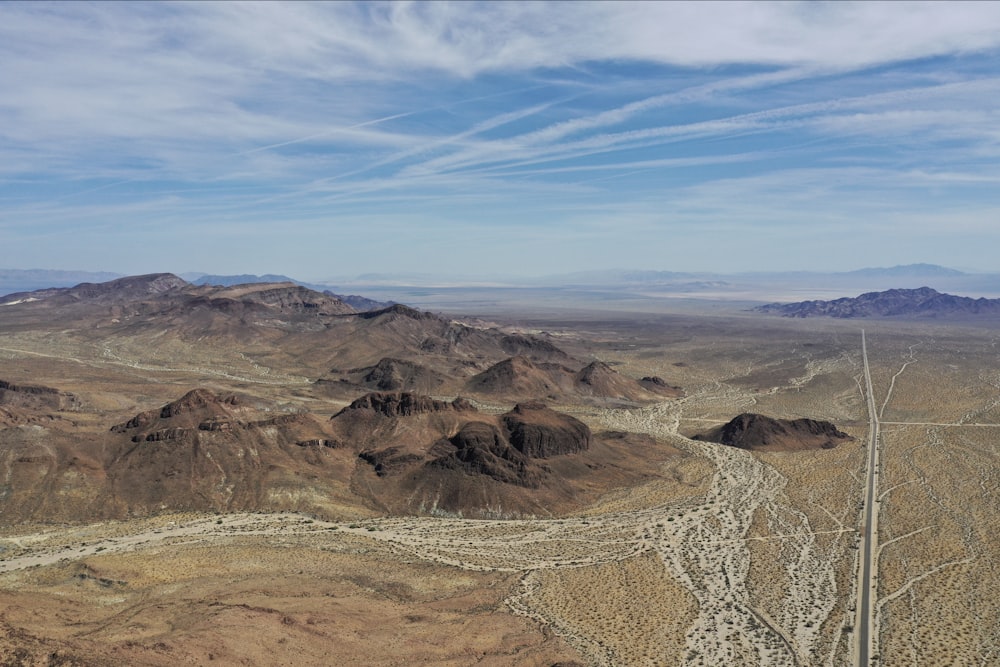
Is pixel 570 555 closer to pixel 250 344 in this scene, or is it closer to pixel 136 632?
pixel 136 632

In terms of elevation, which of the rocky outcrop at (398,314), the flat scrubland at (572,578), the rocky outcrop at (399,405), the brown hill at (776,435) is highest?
the rocky outcrop at (398,314)

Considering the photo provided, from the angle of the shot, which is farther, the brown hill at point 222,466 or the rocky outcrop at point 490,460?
the rocky outcrop at point 490,460

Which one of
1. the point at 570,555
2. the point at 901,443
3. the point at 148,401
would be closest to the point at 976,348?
the point at 901,443

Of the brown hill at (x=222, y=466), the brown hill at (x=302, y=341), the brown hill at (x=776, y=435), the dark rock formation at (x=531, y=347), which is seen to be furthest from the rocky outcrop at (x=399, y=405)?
the dark rock formation at (x=531, y=347)

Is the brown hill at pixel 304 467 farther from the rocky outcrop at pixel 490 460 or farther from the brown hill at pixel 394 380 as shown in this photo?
the brown hill at pixel 394 380

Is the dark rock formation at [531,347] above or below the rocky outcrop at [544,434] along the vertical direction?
above

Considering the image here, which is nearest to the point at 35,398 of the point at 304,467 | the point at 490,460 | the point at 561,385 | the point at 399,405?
the point at 399,405
